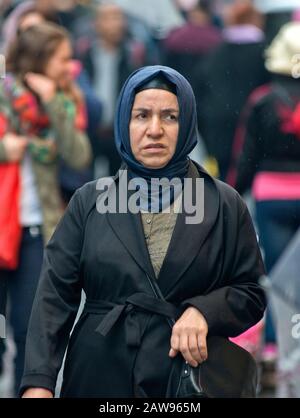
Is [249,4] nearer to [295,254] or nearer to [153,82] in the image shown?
[295,254]

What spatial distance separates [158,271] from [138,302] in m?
0.12

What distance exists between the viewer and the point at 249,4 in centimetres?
1133

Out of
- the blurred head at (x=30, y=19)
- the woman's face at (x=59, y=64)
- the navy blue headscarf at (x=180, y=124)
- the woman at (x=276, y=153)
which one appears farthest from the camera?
the woman at (x=276, y=153)

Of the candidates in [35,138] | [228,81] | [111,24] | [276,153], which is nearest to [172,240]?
[35,138]

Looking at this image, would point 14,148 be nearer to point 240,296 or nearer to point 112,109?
point 240,296

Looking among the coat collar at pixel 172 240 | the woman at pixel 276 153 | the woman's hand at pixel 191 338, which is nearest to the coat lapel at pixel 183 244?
the coat collar at pixel 172 240

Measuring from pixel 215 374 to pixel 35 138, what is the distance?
2.67 metres

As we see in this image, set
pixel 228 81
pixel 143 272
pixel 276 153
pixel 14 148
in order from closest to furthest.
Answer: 1. pixel 143 272
2. pixel 14 148
3. pixel 276 153
4. pixel 228 81

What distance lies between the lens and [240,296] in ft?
17.4

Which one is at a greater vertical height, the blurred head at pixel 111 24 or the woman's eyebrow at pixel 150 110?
the woman's eyebrow at pixel 150 110

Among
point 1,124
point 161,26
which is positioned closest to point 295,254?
point 1,124

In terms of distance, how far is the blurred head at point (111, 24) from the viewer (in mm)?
11867

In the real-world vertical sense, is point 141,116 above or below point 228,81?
above

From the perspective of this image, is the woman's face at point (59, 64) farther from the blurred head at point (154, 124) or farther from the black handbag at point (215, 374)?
the black handbag at point (215, 374)
